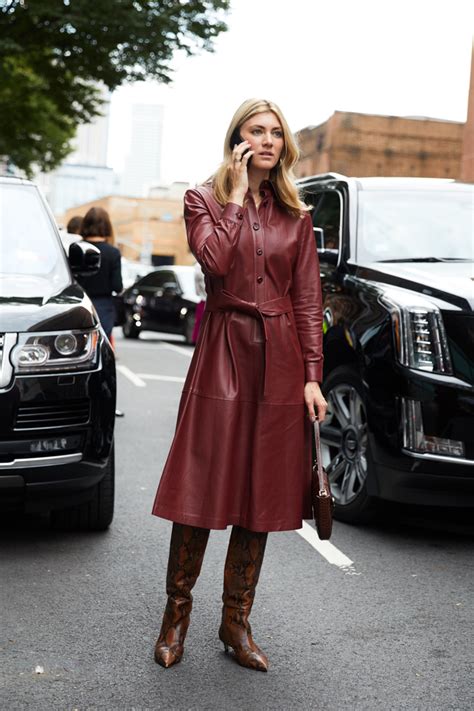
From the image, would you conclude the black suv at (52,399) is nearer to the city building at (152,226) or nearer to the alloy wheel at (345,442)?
the alloy wheel at (345,442)

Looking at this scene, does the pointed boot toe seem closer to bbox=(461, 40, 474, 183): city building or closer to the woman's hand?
the woman's hand

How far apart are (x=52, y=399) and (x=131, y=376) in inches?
358

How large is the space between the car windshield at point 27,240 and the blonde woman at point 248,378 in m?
1.91

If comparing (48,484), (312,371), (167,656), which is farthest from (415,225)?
(167,656)

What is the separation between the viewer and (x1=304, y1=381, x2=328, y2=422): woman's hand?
375cm

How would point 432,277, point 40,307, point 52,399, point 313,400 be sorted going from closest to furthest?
point 313,400
point 52,399
point 40,307
point 432,277

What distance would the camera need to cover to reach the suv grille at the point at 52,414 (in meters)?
4.75

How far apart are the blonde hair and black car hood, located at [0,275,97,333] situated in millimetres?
1446

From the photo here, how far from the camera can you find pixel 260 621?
14.0 ft

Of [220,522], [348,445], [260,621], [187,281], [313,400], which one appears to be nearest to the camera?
[220,522]

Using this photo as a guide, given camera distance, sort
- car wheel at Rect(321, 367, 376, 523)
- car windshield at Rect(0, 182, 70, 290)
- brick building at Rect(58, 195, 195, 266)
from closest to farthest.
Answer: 1. car windshield at Rect(0, 182, 70, 290)
2. car wheel at Rect(321, 367, 376, 523)
3. brick building at Rect(58, 195, 195, 266)

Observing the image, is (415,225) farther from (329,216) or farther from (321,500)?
(321,500)

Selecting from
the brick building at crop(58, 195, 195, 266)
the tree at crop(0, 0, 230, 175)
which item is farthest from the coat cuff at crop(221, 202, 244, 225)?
the brick building at crop(58, 195, 195, 266)

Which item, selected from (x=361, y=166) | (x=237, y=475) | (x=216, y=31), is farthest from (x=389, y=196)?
(x=361, y=166)
